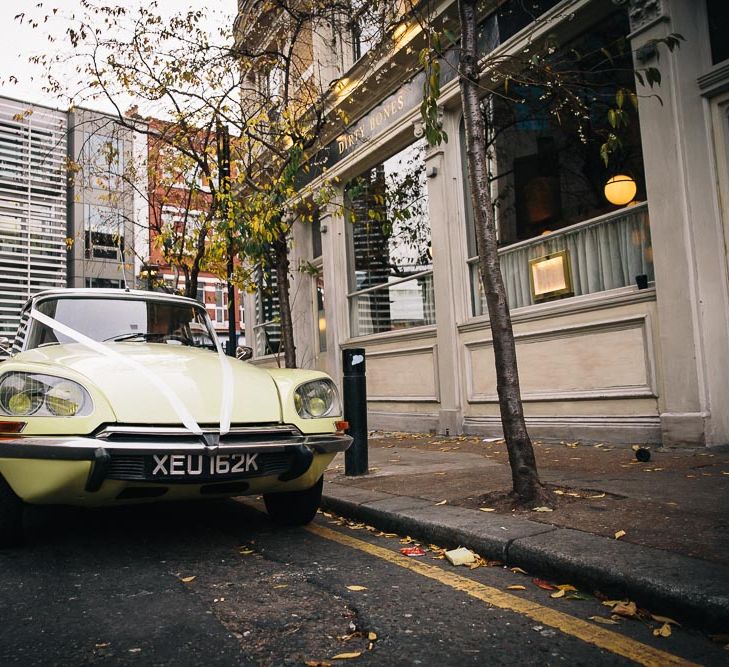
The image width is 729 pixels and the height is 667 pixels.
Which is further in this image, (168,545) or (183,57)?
(183,57)

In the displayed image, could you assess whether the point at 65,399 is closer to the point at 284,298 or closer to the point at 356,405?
the point at 356,405

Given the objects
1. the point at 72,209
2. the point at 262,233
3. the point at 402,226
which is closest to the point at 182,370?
the point at 262,233

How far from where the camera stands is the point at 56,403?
3305 mm

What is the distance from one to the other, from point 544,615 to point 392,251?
9.06m

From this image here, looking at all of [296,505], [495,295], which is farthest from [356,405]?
[495,295]

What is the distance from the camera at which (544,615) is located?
8.31 feet

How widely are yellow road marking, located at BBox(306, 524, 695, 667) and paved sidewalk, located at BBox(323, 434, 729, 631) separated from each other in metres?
0.29

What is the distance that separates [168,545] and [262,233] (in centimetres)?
518

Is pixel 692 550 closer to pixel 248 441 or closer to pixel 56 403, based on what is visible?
pixel 248 441

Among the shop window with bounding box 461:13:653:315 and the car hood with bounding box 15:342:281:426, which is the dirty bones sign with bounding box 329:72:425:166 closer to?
the shop window with bounding box 461:13:653:315

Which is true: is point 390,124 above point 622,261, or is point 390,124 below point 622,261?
above

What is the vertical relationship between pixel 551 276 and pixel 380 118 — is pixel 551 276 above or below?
below

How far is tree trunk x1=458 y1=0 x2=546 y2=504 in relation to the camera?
4.22m

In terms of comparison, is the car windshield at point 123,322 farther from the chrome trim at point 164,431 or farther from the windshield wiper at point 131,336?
the chrome trim at point 164,431
